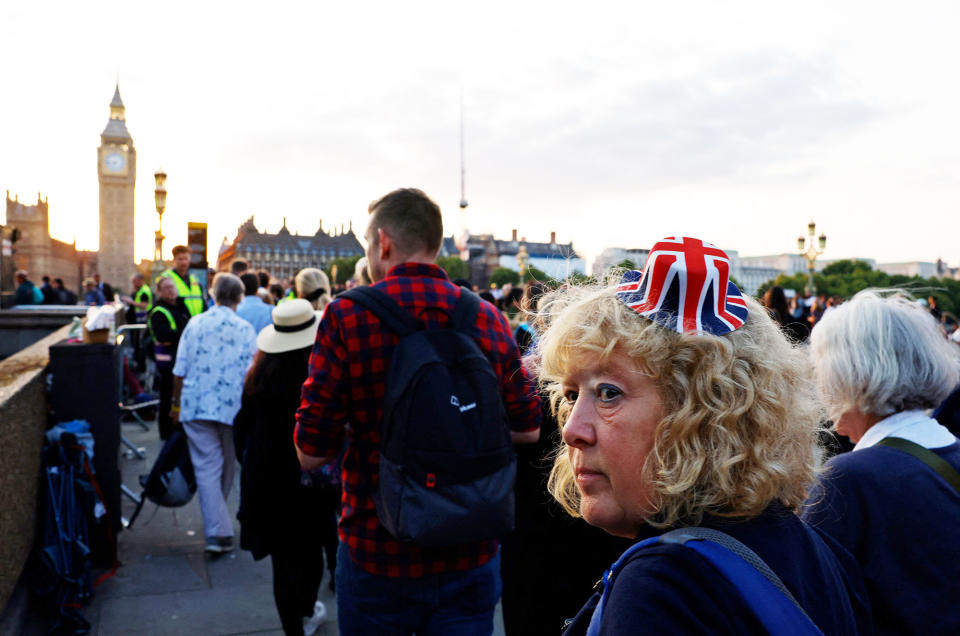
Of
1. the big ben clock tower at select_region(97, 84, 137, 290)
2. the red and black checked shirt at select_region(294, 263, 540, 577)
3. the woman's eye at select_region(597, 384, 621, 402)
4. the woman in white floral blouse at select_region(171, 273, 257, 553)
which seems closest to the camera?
the woman's eye at select_region(597, 384, 621, 402)

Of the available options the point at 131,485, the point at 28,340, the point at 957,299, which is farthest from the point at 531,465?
the point at 957,299

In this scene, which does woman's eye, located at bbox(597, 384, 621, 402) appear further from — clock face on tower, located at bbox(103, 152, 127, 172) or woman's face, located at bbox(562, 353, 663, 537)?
clock face on tower, located at bbox(103, 152, 127, 172)

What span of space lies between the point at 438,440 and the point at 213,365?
361 centimetres

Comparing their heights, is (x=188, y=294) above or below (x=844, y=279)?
below

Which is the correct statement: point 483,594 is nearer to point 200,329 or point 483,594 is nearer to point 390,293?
point 390,293

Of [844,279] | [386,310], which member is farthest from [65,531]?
[844,279]

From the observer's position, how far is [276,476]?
3.75 meters

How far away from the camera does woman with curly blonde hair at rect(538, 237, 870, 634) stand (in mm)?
1038

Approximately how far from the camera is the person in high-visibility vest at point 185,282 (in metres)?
8.45

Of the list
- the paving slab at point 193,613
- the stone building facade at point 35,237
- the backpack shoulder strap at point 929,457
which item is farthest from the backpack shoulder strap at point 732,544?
the stone building facade at point 35,237

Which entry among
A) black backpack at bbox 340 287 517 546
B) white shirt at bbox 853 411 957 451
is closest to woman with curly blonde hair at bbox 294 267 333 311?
black backpack at bbox 340 287 517 546

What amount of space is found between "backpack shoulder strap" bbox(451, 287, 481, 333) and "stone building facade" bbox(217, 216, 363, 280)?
12824 centimetres

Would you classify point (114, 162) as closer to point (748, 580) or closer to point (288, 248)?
point (288, 248)

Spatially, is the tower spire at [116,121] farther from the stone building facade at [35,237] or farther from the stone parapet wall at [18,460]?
the stone parapet wall at [18,460]
